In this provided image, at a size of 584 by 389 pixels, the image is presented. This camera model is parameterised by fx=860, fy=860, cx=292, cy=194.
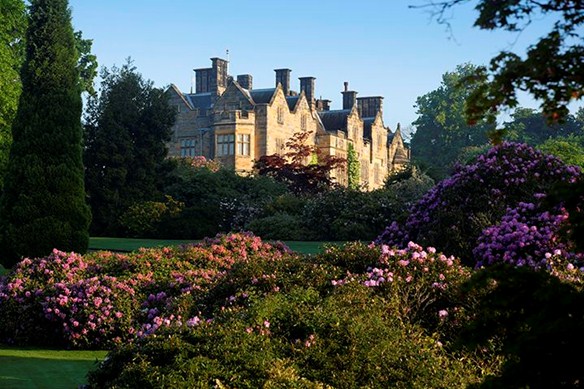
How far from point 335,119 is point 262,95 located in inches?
466

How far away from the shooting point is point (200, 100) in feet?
227

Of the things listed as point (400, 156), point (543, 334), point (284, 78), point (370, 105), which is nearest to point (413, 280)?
point (543, 334)

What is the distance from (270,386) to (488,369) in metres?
2.43

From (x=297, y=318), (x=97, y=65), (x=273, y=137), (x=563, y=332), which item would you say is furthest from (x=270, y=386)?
(x=273, y=137)

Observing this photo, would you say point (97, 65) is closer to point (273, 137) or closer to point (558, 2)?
point (273, 137)

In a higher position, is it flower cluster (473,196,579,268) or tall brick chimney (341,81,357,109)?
tall brick chimney (341,81,357,109)

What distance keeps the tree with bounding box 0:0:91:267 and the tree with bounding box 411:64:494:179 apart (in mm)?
74631

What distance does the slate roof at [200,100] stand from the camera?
6856cm

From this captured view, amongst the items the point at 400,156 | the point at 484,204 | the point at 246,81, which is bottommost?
the point at 484,204

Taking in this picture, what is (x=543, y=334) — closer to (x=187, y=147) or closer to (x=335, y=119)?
(x=187, y=147)

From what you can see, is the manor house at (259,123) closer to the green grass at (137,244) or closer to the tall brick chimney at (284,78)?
the tall brick chimney at (284,78)

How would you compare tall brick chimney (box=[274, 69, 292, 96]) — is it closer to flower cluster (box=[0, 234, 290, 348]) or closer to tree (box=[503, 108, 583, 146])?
tree (box=[503, 108, 583, 146])

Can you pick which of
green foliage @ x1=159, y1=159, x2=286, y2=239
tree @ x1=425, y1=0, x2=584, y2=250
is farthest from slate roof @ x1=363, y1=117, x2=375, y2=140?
tree @ x1=425, y1=0, x2=584, y2=250

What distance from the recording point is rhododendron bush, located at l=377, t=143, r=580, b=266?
12218 millimetres
